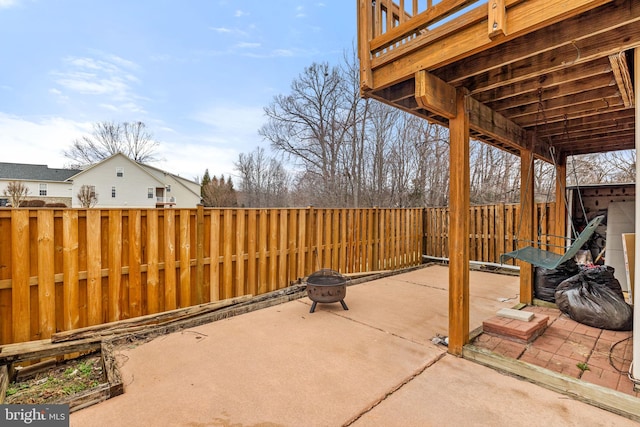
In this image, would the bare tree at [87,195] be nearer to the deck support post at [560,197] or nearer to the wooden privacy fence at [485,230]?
the wooden privacy fence at [485,230]

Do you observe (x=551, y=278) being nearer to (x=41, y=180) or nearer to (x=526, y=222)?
(x=526, y=222)

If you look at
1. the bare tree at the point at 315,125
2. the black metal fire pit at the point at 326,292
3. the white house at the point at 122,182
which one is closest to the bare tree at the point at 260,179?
the white house at the point at 122,182

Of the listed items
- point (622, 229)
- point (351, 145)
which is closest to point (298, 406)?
point (622, 229)

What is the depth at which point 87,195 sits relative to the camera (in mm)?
18656

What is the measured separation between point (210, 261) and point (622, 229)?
621cm

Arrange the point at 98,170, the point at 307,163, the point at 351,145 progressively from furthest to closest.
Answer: the point at 98,170
the point at 307,163
the point at 351,145

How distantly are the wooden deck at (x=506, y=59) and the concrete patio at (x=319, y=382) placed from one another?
2058mm

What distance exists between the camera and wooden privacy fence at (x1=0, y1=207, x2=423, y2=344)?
2395 millimetres

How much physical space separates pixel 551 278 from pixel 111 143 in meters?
30.7

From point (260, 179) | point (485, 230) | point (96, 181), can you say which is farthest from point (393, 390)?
point (96, 181)

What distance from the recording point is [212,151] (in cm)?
2520

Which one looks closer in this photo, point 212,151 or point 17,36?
point 17,36

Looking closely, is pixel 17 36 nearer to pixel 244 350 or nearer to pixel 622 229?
pixel 244 350

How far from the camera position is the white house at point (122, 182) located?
20656 mm
